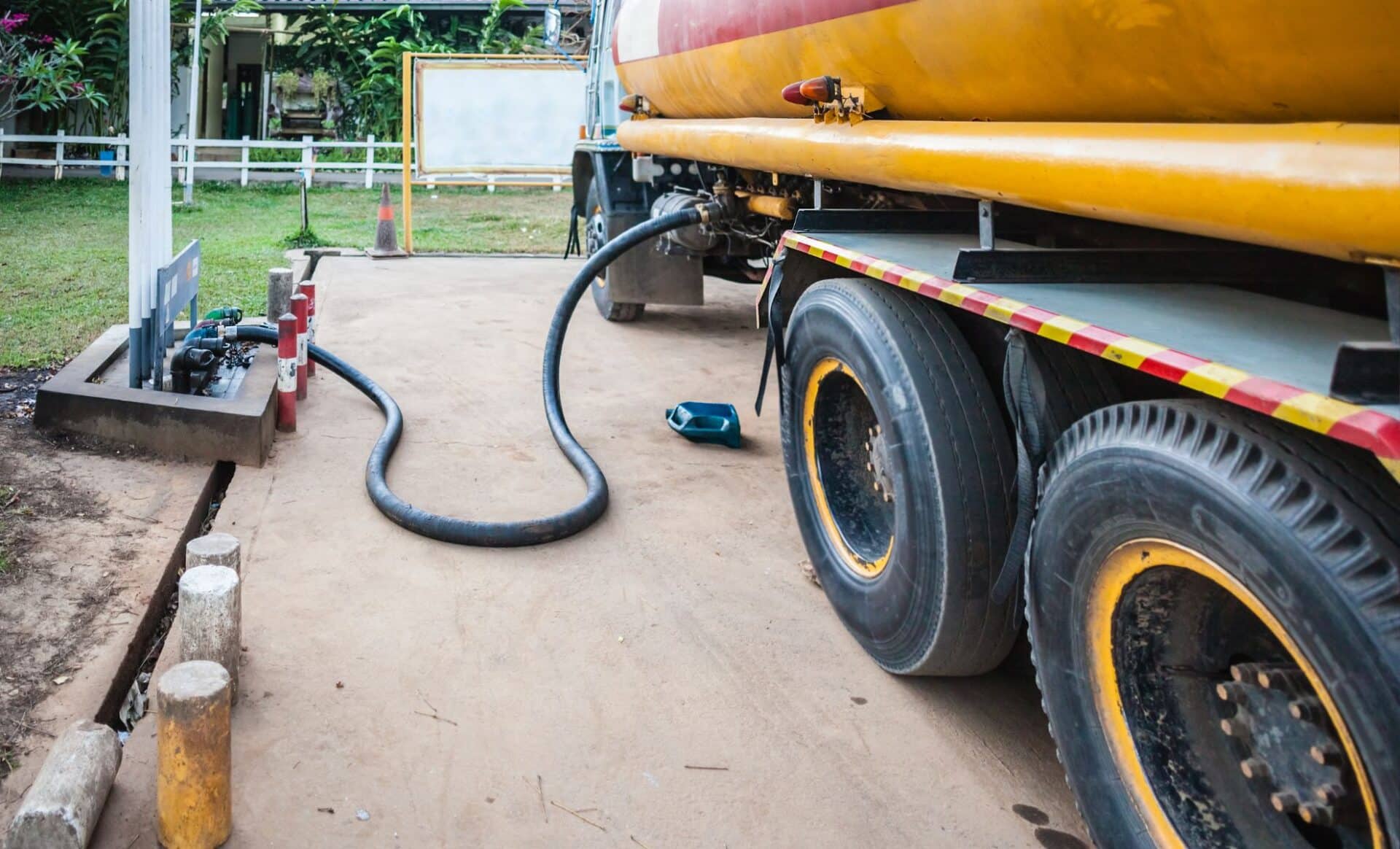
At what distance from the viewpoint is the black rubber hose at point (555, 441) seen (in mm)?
4625

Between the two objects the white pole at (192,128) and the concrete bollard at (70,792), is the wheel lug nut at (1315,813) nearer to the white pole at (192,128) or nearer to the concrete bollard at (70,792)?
the concrete bollard at (70,792)

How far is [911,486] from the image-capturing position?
10.7 feet

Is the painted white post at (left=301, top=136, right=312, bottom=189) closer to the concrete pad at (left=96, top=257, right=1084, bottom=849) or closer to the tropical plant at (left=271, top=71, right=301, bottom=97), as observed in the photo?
the tropical plant at (left=271, top=71, right=301, bottom=97)

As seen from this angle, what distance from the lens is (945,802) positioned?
3049mm

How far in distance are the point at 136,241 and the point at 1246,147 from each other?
4.90 metres

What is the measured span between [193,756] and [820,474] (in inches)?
89.5

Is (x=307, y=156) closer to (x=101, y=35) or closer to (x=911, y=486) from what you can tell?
(x=101, y=35)

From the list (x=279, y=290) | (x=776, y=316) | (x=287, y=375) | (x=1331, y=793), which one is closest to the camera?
(x=1331, y=793)

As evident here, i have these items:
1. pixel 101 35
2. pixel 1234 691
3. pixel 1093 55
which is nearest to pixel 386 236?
pixel 1093 55

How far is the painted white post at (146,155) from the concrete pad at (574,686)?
0.90 m

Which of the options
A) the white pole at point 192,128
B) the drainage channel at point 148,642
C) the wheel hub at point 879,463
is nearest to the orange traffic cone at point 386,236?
the white pole at point 192,128

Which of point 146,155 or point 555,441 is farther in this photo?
point 555,441

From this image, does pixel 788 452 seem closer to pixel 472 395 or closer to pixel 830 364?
pixel 830 364

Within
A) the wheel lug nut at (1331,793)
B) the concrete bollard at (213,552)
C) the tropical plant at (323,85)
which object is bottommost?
the concrete bollard at (213,552)
